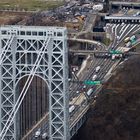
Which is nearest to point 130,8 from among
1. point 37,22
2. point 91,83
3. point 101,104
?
point 37,22

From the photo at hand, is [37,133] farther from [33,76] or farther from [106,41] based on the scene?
[106,41]

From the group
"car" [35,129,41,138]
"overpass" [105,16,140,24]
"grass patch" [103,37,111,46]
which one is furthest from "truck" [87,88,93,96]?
"overpass" [105,16,140,24]

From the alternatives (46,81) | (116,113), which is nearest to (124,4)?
(116,113)

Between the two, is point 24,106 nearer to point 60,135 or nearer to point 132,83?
point 60,135

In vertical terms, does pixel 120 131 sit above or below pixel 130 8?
above

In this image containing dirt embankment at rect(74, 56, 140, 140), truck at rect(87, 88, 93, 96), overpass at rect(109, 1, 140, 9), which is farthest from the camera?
overpass at rect(109, 1, 140, 9)

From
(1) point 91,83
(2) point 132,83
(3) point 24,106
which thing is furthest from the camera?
(1) point 91,83

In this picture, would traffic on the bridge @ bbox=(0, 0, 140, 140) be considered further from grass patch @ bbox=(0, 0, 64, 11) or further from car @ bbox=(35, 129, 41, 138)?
grass patch @ bbox=(0, 0, 64, 11)
